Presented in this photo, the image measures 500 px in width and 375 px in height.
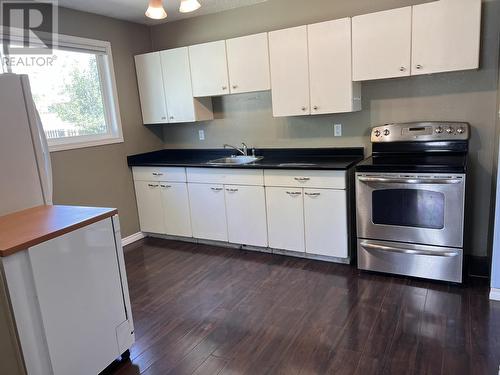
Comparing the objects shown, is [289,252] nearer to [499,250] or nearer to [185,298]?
[185,298]

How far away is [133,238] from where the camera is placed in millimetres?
4215

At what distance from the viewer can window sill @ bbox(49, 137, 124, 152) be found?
3.39m

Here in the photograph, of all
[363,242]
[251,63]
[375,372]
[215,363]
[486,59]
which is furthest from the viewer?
[251,63]

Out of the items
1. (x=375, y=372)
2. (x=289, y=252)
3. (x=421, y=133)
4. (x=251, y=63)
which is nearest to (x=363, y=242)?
(x=289, y=252)

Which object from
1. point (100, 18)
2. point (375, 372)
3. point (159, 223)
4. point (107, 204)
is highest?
point (100, 18)

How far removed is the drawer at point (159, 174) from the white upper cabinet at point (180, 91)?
551 mm

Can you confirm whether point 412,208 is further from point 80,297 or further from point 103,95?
point 103,95

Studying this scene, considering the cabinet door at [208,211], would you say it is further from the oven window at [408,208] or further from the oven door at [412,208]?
the oven window at [408,208]

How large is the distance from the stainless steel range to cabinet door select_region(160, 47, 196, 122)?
6.42 feet

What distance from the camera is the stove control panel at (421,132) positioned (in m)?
2.90

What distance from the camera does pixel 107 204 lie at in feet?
12.9

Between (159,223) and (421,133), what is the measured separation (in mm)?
2771

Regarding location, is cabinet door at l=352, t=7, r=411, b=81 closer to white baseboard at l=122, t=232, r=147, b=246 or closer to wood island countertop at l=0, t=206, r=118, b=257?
wood island countertop at l=0, t=206, r=118, b=257

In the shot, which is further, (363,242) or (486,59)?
(363,242)
